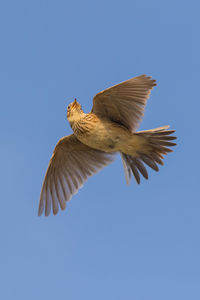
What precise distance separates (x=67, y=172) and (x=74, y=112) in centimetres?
193

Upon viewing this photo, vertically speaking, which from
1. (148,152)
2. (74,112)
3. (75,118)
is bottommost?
(148,152)

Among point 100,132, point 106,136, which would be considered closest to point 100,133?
point 100,132

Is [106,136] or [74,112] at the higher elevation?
[74,112]

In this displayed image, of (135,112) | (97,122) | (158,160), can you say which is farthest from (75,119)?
(158,160)

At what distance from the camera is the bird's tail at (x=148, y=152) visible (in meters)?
9.15

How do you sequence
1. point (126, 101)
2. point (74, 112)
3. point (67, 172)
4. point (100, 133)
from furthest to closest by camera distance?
point (67, 172) < point (74, 112) < point (100, 133) < point (126, 101)

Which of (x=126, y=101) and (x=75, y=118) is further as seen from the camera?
(x=75, y=118)

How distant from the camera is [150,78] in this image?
28.2 feet

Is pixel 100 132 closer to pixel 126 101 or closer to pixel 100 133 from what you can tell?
pixel 100 133

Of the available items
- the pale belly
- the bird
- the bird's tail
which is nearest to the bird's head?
the bird

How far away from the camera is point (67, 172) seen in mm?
10797

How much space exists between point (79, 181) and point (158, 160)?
208 cm

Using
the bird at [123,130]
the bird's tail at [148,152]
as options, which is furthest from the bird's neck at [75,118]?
the bird's tail at [148,152]

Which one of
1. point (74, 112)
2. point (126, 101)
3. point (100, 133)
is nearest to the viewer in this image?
point (126, 101)
